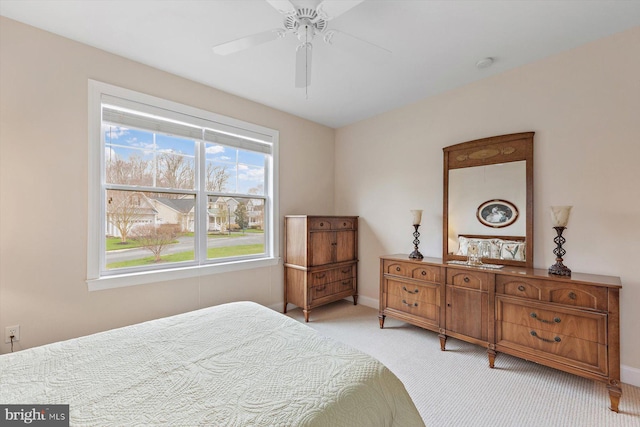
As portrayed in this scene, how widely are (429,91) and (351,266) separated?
253 centimetres

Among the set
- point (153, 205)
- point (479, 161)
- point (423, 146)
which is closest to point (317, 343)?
point (153, 205)

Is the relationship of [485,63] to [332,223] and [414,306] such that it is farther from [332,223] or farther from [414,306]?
[414,306]

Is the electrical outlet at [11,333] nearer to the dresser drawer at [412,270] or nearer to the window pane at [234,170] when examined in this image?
the window pane at [234,170]

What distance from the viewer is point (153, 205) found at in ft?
9.03

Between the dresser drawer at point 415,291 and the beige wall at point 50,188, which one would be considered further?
the dresser drawer at point 415,291

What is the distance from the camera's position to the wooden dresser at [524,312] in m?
1.86

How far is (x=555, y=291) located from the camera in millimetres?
2061

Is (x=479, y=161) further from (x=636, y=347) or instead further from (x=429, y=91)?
(x=636, y=347)

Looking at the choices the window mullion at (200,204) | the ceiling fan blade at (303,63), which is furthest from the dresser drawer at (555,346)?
the window mullion at (200,204)

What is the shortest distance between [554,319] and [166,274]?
3.45m

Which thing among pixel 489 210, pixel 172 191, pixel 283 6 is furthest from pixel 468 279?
pixel 172 191

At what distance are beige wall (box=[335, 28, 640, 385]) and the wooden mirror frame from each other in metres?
0.07

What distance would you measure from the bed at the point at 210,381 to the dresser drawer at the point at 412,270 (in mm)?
1705

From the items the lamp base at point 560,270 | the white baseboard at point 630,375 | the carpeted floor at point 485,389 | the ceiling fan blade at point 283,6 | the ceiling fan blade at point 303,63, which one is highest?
the ceiling fan blade at point 283,6
